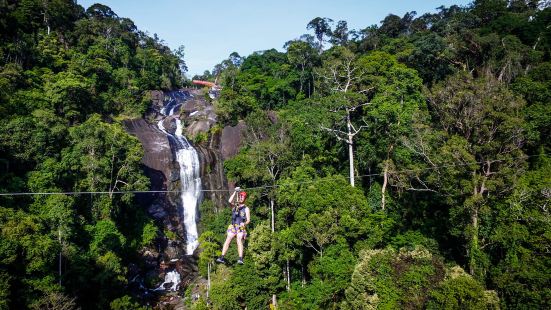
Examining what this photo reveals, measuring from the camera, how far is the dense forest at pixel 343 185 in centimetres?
1814

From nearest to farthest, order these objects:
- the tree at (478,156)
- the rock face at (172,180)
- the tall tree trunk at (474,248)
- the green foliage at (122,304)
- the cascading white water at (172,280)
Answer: the tree at (478,156), the tall tree trunk at (474,248), the green foliage at (122,304), the cascading white water at (172,280), the rock face at (172,180)

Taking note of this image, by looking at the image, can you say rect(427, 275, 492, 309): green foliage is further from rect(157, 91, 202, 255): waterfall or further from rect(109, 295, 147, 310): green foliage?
rect(157, 91, 202, 255): waterfall

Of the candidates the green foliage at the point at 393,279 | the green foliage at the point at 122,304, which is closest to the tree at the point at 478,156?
the green foliage at the point at 393,279

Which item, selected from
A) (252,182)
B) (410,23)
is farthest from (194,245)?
(410,23)

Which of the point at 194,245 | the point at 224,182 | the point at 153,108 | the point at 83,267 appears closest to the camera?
the point at 83,267

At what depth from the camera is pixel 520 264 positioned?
17156 millimetres

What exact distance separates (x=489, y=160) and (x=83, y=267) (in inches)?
925

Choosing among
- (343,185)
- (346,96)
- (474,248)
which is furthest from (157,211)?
(474,248)

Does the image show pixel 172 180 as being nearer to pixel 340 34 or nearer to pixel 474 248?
pixel 474 248

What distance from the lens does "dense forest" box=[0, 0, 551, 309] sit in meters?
18.1

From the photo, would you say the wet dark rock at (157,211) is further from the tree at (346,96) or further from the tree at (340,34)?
the tree at (340,34)

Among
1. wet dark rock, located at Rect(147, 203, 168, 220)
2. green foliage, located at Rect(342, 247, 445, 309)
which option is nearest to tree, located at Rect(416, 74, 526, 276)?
green foliage, located at Rect(342, 247, 445, 309)

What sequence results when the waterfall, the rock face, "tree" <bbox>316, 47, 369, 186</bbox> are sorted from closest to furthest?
"tree" <bbox>316, 47, 369, 186</bbox> → the rock face → the waterfall

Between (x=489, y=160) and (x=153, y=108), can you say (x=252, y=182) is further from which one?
(x=153, y=108)
